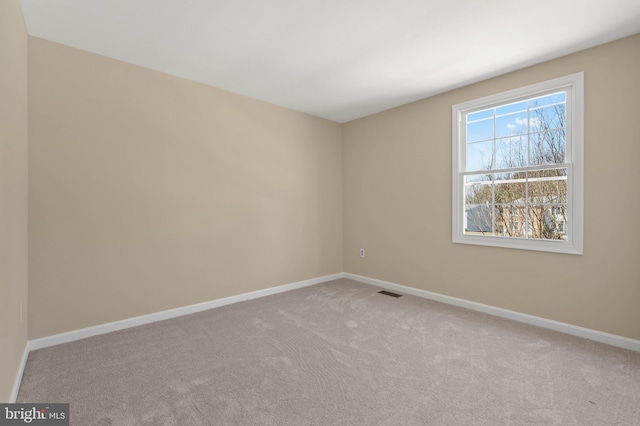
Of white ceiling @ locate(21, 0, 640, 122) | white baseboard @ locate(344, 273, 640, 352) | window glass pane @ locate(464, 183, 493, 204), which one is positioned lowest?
white baseboard @ locate(344, 273, 640, 352)

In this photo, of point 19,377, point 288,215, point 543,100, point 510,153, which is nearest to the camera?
point 19,377

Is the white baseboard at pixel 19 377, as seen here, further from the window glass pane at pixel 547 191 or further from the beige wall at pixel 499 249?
the window glass pane at pixel 547 191

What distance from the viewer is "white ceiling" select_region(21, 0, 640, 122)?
6.83 feet

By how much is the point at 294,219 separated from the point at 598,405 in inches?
135

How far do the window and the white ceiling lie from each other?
0.41 metres

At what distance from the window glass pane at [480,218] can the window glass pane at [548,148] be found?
73cm

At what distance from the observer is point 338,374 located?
208cm

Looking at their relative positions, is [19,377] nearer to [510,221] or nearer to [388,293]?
[388,293]

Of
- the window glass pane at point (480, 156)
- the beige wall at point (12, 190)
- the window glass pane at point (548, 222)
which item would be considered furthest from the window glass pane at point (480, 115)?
the beige wall at point (12, 190)

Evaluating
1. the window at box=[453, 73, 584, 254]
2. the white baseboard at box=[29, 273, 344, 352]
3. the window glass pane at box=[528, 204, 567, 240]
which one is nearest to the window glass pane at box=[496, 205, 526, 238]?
the window at box=[453, 73, 584, 254]

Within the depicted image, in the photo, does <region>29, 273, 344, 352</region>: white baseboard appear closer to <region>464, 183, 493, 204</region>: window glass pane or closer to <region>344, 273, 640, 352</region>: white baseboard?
<region>344, 273, 640, 352</region>: white baseboard

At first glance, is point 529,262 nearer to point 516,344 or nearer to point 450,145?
point 516,344

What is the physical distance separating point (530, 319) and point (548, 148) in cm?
198

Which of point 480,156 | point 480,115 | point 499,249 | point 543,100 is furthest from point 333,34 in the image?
point 499,249
